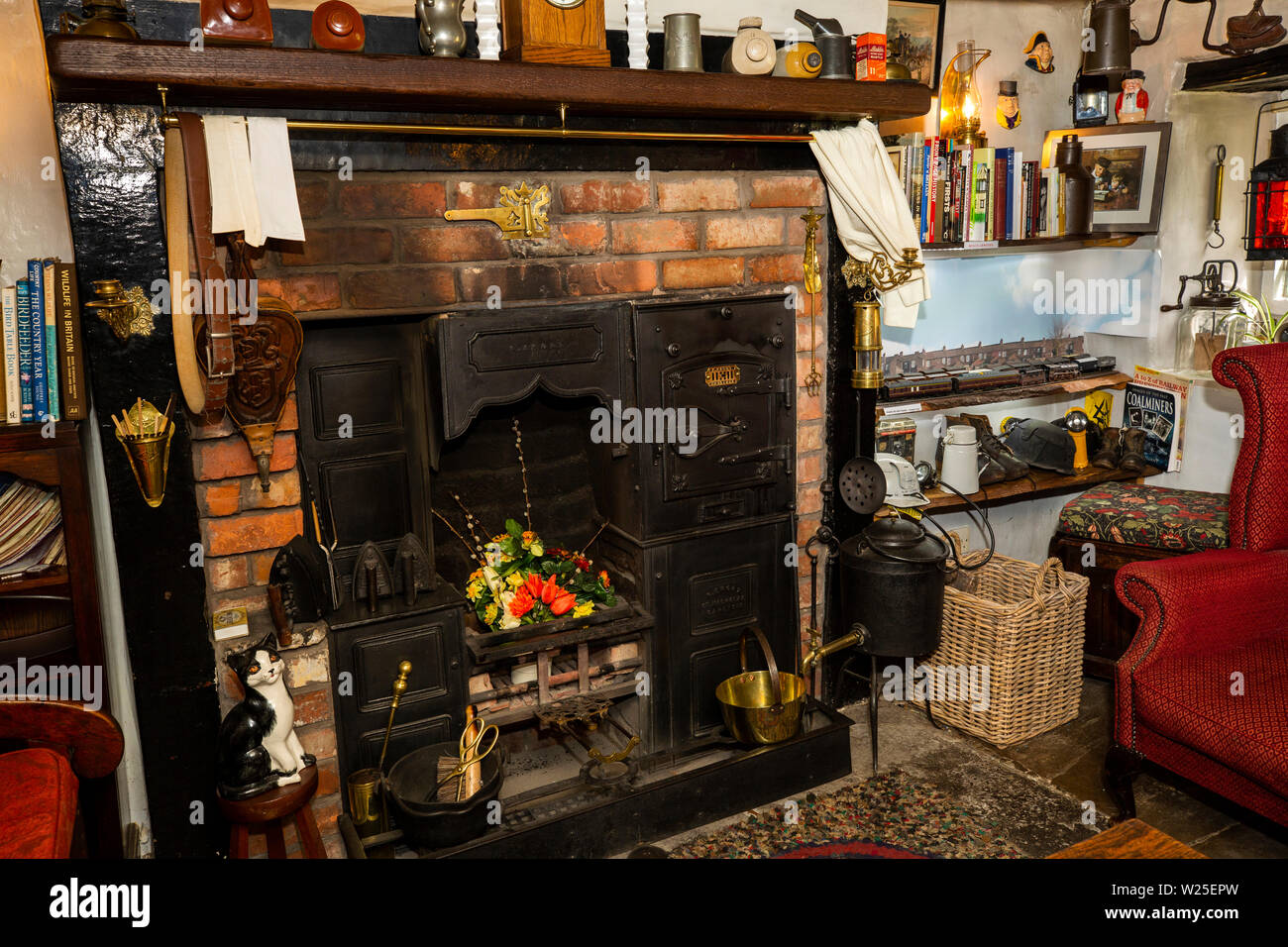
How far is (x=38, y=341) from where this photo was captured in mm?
1984

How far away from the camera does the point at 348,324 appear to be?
2426 millimetres

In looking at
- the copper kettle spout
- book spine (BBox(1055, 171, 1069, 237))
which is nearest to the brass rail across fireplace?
book spine (BBox(1055, 171, 1069, 237))

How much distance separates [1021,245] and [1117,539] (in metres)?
1.06

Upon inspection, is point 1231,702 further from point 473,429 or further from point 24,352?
point 24,352

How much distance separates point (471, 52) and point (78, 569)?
56.4 inches

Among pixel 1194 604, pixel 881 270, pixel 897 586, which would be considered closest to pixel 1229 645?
pixel 1194 604

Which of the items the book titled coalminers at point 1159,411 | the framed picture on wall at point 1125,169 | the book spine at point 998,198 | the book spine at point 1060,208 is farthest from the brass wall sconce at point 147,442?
the book titled coalminers at point 1159,411

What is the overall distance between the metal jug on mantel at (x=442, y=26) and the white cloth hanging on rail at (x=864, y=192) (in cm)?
104

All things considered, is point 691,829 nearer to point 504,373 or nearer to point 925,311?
point 504,373

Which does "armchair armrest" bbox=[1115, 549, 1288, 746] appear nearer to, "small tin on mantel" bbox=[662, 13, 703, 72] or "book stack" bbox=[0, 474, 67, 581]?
"small tin on mantel" bbox=[662, 13, 703, 72]

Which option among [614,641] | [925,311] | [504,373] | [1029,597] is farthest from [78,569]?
[925,311]

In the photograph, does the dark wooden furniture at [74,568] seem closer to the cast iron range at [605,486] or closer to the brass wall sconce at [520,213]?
the cast iron range at [605,486]
